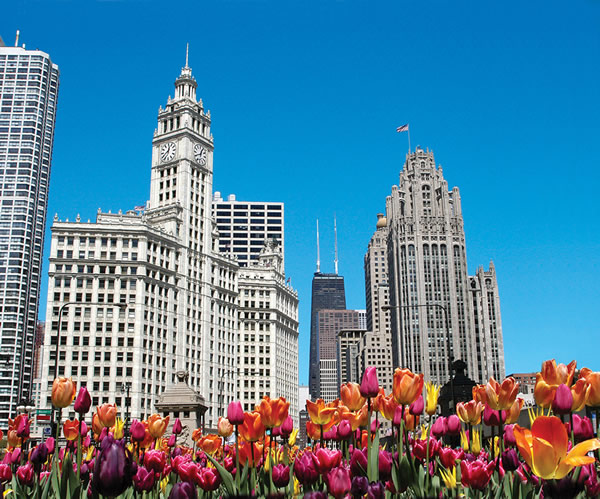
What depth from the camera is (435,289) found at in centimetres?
15862

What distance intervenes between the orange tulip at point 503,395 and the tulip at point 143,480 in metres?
3.00

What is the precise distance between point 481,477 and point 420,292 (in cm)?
15623

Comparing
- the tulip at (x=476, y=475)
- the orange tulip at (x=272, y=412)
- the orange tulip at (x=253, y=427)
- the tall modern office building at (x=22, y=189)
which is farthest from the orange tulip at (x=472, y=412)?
the tall modern office building at (x=22, y=189)

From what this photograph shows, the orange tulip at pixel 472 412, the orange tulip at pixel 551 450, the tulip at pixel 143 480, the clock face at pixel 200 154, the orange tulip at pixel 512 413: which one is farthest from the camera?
the clock face at pixel 200 154

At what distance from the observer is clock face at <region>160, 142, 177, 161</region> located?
370ft

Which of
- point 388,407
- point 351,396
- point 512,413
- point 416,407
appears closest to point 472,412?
point 512,413

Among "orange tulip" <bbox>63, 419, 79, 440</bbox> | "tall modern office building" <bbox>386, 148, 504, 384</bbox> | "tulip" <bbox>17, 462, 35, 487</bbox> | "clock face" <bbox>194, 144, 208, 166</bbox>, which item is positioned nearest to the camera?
"tulip" <bbox>17, 462, 35, 487</bbox>

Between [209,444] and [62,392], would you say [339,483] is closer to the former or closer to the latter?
[209,444]

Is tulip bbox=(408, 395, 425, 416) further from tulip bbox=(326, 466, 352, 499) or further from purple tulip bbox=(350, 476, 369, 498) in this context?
tulip bbox=(326, 466, 352, 499)

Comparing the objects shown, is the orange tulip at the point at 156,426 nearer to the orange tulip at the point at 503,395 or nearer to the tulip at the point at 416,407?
the tulip at the point at 416,407

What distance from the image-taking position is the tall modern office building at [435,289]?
15738 centimetres

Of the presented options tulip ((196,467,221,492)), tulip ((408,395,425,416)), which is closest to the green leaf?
tulip ((196,467,221,492))

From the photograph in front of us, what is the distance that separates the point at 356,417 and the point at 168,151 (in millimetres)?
110992

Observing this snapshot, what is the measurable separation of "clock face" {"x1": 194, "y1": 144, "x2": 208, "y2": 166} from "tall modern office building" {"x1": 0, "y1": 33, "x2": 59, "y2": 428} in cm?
5257
